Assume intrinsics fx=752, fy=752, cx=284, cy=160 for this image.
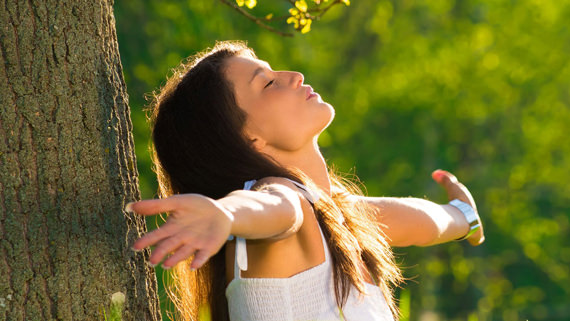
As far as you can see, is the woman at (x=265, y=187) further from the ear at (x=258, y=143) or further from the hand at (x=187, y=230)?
the hand at (x=187, y=230)

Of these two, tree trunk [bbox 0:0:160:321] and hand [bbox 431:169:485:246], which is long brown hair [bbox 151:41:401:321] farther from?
hand [bbox 431:169:485:246]

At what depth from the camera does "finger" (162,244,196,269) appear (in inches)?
64.9

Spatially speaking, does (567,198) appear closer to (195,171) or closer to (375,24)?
(375,24)

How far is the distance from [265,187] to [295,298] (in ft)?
1.43

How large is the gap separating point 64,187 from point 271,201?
2.11ft

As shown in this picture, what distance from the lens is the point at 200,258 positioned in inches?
65.8

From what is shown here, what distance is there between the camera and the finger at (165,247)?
1646mm

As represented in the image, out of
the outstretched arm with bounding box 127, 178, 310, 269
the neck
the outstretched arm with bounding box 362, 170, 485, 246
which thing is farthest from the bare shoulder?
the outstretched arm with bounding box 362, 170, 485, 246

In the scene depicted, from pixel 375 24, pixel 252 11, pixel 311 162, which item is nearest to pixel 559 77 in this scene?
pixel 375 24

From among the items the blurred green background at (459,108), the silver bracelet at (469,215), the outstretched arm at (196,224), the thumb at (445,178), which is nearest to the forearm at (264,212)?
the outstretched arm at (196,224)

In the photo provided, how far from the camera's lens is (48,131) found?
2211 millimetres

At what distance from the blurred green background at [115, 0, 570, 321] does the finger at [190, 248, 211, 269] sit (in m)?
15.2

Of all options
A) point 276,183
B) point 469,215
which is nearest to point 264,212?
point 276,183

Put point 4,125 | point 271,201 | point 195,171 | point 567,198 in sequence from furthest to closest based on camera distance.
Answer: point 567,198 → point 195,171 → point 4,125 → point 271,201
